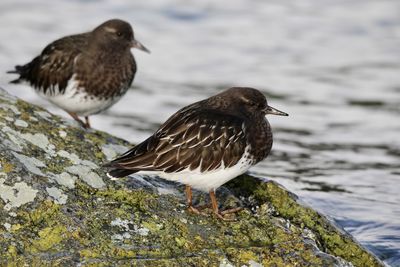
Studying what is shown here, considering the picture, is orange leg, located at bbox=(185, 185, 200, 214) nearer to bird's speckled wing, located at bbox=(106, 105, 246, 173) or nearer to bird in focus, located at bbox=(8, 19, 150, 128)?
bird's speckled wing, located at bbox=(106, 105, 246, 173)

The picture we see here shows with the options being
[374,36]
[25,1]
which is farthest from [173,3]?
[374,36]

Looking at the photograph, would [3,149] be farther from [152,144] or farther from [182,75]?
[182,75]

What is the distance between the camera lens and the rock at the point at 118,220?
4.53 meters

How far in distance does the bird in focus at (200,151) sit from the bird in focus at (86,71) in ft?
7.35

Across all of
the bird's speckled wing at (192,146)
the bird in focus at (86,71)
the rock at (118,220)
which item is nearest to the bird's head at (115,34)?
the bird in focus at (86,71)

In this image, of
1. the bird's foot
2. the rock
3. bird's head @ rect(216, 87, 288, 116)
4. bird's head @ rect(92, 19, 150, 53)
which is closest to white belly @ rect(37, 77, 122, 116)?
bird's head @ rect(92, 19, 150, 53)

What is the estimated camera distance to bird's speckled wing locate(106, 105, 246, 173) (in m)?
5.14

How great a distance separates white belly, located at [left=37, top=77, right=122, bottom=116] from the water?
1488 millimetres

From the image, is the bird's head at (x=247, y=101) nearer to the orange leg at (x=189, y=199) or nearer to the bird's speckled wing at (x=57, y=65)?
the orange leg at (x=189, y=199)

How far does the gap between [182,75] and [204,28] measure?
97.5 inches

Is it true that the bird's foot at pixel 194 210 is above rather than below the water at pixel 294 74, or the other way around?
above

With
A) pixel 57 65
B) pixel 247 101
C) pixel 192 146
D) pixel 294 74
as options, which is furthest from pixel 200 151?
pixel 294 74

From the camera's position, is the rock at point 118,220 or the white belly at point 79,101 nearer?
the rock at point 118,220

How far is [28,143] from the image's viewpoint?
5.25 meters
